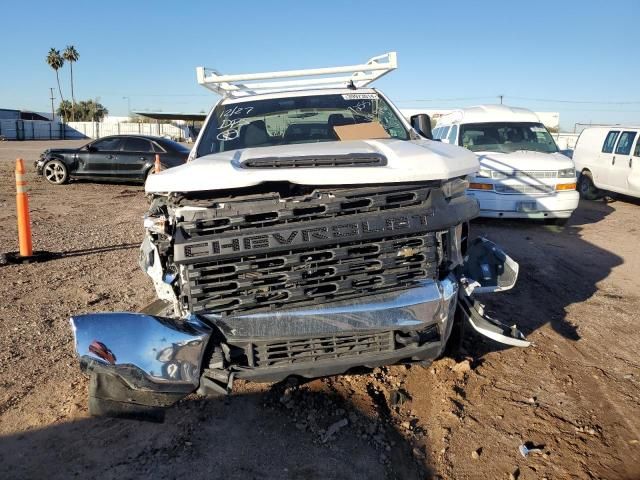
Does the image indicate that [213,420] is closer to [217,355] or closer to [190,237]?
[217,355]

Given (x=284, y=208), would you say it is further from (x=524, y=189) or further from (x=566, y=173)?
(x=566, y=173)

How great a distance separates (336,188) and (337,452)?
1.47 metres

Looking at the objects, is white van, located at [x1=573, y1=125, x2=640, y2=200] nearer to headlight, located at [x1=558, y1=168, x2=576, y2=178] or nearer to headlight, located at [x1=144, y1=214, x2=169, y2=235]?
headlight, located at [x1=558, y1=168, x2=576, y2=178]

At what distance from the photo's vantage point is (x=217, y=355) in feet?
8.98

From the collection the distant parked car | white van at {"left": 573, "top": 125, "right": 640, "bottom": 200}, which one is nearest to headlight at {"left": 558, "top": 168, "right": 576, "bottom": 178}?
white van at {"left": 573, "top": 125, "right": 640, "bottom": 200}

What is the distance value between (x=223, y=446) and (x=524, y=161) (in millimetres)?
7660

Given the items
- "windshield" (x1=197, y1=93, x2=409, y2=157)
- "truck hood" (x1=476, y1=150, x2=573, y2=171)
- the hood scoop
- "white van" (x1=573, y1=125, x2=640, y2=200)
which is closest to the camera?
the hood scoop

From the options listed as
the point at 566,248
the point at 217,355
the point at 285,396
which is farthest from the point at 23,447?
the point at 566,248

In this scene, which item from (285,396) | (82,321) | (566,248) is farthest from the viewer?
(566,248)

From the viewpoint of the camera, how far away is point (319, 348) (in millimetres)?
2811

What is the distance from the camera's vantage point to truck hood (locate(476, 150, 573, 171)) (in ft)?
29.0

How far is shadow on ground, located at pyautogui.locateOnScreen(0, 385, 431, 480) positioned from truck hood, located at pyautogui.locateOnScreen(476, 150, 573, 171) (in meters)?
6.78

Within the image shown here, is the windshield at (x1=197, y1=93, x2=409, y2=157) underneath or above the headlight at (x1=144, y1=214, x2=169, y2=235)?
above

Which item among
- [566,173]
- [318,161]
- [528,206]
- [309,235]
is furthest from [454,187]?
[566,173]
